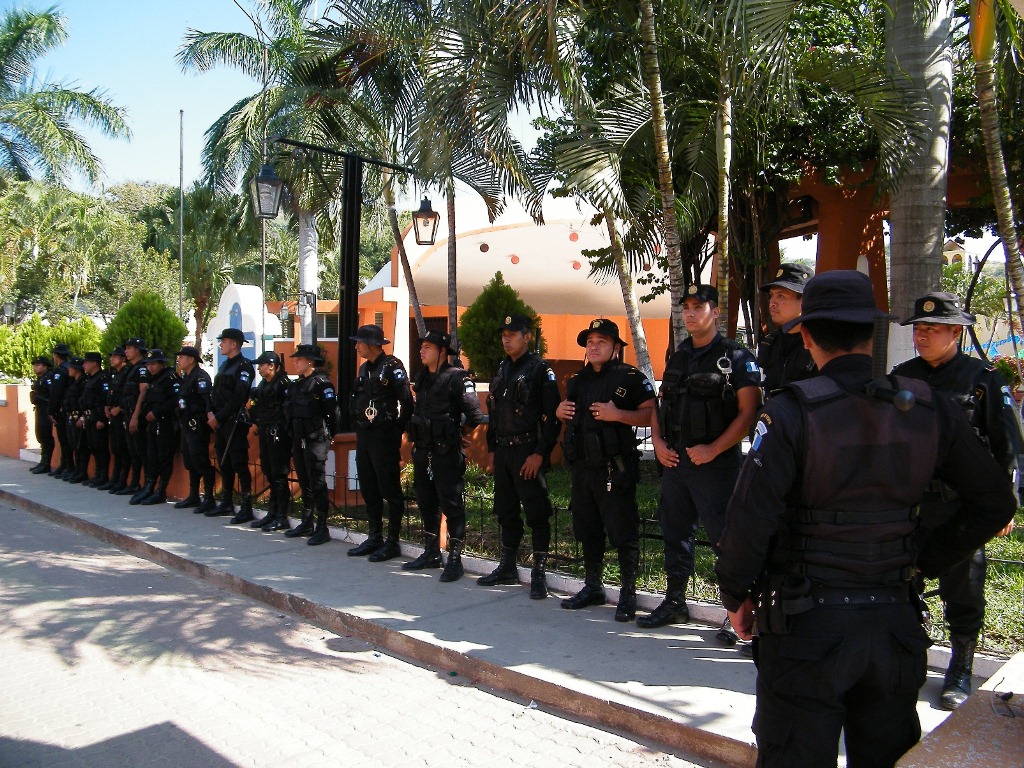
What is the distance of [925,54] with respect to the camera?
6695 millimetres

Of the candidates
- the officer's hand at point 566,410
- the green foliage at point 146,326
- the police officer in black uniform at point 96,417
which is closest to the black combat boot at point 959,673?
the officer's hand at point 566,410

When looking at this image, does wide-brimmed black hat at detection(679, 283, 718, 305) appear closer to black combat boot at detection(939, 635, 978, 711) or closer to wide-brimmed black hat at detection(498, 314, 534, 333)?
wide-brimmed black hat at detection(498, 314, 534, 333)

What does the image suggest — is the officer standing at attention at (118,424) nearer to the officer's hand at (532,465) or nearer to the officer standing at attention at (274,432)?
the officer standing at attention at (274,432)

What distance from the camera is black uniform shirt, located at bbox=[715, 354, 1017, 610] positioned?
2516mm

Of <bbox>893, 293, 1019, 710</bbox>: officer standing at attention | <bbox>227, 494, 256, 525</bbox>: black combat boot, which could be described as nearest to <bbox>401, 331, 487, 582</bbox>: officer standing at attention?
<bbox>227, 494, 256, 525</bbox>: black combat boot

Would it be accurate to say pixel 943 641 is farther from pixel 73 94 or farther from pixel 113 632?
pixel 73 94

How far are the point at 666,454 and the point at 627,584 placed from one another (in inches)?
42.8

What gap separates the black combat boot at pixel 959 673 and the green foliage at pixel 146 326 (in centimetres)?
1507

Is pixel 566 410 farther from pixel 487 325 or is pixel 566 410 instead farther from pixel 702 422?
pixel 487 325

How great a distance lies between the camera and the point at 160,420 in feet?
33.5

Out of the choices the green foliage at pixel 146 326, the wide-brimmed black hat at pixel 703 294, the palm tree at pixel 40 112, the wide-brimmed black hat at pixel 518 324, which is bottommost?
Result: the wide-brimmed black hat at pixel 518 324

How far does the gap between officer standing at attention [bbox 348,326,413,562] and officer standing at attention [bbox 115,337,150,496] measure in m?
4.20

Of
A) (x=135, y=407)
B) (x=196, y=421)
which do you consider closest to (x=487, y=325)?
(x=196, y=421)

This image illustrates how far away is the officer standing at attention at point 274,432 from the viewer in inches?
337
